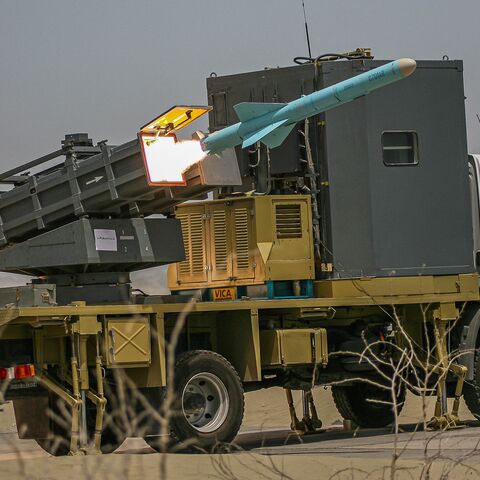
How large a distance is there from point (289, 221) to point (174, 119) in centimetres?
208

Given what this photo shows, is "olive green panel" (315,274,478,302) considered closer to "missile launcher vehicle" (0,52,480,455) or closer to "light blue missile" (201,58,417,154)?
"missile launcher vehicle" (0,52,480,455)

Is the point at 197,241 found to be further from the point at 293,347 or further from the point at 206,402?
the point at 206,402

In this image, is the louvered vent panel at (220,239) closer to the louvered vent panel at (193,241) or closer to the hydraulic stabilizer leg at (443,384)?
the louvered vent panel at (193,241)

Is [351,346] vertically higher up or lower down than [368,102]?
lower down

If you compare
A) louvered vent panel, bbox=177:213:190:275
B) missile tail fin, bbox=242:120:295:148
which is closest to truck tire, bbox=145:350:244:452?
louvered vent panel, bbox=177:213:190:275

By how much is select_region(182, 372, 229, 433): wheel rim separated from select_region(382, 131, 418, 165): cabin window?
12.2 feet

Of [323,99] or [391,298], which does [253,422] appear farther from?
[323,99]

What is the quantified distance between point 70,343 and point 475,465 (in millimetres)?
4753

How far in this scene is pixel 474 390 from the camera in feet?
56.2

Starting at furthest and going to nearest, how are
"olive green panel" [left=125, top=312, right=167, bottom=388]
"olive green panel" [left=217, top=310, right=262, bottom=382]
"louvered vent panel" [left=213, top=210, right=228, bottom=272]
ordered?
"louvered vent panel" [left=213, top=210, right=228, bottom=272], "olive green panel" [left=217, top=310, right=262, bottom=382], "olive green panel" [left=125, top=312, right=167, bottom=388]

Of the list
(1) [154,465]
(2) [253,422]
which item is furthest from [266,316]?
(2) [253,422]

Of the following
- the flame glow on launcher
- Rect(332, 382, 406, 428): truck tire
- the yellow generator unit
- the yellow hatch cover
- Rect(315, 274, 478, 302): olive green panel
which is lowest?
Rect(332, 382, 406, 428): truck tire

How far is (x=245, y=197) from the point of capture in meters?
16.4

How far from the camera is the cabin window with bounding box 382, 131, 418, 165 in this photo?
16781mm
